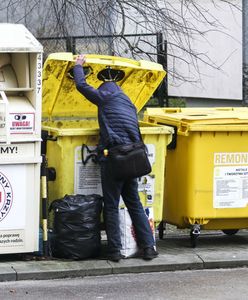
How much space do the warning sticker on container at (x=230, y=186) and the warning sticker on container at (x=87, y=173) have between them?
1.16m

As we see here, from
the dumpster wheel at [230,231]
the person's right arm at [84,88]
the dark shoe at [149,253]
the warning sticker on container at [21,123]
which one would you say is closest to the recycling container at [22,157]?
the warning sticker on container at [21,123]

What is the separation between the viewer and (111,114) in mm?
7422

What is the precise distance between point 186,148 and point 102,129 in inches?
39.7

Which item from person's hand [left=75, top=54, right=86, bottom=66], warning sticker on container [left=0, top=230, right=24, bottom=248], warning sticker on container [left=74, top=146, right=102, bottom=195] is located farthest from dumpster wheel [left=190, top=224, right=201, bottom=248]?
person's hand [left=75, top=54, right=86, bottom=66]

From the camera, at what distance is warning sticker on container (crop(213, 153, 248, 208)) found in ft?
26.3

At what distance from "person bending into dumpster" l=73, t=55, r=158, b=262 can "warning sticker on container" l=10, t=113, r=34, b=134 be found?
56cm

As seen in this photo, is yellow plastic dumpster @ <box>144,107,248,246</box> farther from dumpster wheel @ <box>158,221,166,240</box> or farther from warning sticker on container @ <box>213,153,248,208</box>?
dumpster wheel @ <box>158,221,166,240</box>

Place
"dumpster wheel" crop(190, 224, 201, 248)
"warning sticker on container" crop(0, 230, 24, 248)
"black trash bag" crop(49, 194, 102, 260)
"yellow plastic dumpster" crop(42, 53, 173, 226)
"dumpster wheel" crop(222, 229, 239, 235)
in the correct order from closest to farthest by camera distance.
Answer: "warning sticker on container" crop(0, 230, 24, 248) → "black trash bag" crop(49, 194, 102, 260) → "yellow plastic dumpster" crop(42, 53, 173, 226) → "dumpster wheel" crop(190, 224, 201, 248) → "dumpster wheel" crop(222, 229, 239, 235)

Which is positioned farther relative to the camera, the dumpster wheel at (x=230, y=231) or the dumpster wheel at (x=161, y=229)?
the dumpster wheel at (x=230, y=231)

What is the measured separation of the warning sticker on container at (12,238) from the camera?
730cm

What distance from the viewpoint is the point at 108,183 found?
295 inches

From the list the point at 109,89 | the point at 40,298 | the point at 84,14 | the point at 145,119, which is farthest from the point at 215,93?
the point at 40,298

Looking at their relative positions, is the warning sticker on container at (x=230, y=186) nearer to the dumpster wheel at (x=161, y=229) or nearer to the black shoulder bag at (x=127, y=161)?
the dumpster wheel at (x=161, y=229)

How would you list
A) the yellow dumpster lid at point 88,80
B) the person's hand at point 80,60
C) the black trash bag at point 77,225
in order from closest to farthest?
the black trash bag at point 77,225 → the person's hand at point 80,60 → the yellow dumpster lid at point 88,80
